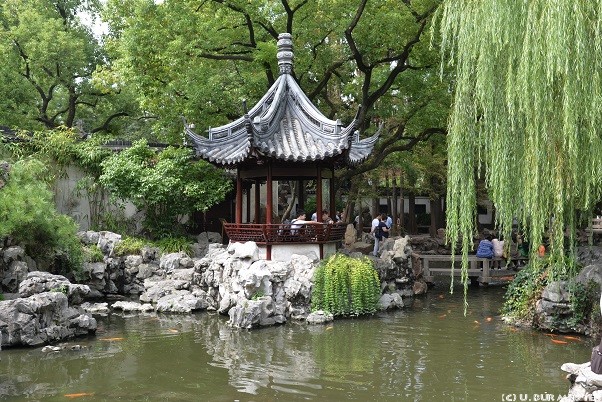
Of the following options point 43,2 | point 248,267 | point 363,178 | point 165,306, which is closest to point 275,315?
point 248,267

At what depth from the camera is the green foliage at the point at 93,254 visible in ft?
41.3

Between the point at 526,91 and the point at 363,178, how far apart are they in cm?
1441

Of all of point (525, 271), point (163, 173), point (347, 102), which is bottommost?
point (525, 271)

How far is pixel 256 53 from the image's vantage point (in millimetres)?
14000

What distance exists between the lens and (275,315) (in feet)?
33.8

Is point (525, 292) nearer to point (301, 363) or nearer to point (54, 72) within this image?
point (301, 363)

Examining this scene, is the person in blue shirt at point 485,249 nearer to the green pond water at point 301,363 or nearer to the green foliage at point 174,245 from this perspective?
the green pond water at point 301,363

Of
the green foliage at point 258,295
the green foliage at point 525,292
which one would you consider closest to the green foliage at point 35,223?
the green foliage at point 258,295

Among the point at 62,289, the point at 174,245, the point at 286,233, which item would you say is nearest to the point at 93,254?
the point at 174,245

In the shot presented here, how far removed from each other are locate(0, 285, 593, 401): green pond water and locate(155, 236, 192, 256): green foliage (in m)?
4.23

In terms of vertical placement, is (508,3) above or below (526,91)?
Answer: above

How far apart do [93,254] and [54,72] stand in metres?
10.6

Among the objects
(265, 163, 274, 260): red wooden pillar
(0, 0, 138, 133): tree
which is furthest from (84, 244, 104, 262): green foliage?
(0, 0, 138, 133): tree

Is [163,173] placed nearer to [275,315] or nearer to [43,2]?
[275,315]
